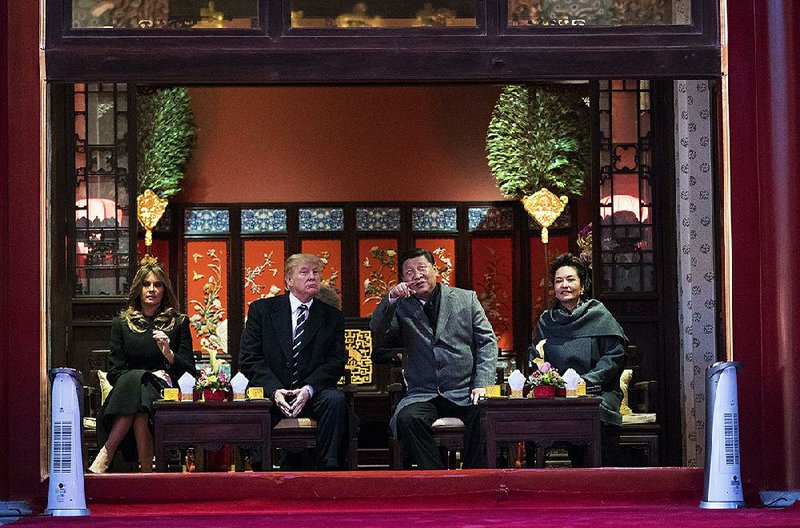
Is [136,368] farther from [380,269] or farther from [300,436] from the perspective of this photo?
[380,269]

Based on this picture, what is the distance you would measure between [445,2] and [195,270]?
18.3 ft

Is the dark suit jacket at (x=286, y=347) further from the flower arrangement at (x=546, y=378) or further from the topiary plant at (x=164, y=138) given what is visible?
the topiary plant at (x=164, y=138)

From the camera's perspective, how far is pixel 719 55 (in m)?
6.05

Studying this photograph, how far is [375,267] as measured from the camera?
36.8 feet

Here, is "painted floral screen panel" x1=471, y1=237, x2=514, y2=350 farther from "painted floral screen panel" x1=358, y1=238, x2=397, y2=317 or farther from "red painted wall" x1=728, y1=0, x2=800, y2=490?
"red painted wall" x1=728, y1=0, x2=800, y2=490

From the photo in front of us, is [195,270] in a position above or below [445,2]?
below

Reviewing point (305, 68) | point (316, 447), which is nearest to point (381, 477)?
point (316, 447)

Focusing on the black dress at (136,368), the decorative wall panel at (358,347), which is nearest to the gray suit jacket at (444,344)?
the black dress at (136,368)

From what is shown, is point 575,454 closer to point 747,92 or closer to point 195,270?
point 747,92

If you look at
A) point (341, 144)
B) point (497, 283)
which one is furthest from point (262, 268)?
point (497, 283)

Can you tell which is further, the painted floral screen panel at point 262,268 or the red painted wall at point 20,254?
the painted floral screen panel at point 262,268

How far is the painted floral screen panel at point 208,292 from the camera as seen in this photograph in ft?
36.4

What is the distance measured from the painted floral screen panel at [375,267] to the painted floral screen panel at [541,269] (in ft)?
3.66

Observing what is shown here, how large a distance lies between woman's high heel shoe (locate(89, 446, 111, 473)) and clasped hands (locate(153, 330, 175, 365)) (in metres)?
0.64
